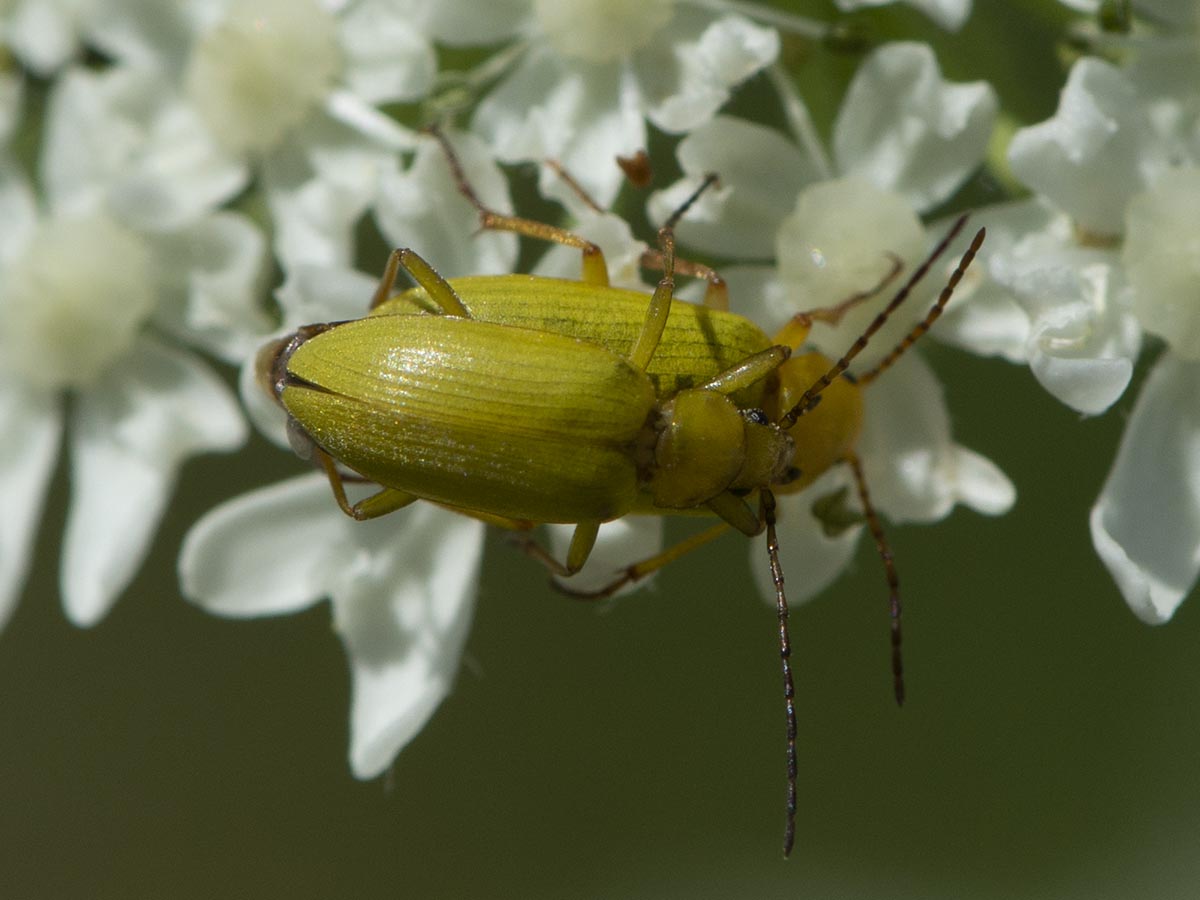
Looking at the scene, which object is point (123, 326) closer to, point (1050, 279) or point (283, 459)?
point (283, 459)

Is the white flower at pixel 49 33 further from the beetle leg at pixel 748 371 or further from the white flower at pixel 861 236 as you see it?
the beetle leg at pixel 748 371

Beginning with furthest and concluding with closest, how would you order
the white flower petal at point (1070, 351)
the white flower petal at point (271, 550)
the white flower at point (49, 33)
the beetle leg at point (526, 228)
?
1. the white flower at point (49, 33)
2. the white flower petal at point (271, 550)
3. the beetle leg at point (526, 228)
4. the white flower petal at point (1070, 351)

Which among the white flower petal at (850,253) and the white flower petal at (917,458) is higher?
the white flower petal at (850,253)

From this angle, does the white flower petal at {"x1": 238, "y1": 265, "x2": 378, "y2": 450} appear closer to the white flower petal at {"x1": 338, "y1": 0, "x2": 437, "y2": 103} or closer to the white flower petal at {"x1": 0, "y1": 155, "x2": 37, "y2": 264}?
the white flower petal at {"x1": 338, "y1": 0, "x2": 437, "y2": 103}

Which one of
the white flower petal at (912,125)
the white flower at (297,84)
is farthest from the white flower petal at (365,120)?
the white flower petal at (912,125)

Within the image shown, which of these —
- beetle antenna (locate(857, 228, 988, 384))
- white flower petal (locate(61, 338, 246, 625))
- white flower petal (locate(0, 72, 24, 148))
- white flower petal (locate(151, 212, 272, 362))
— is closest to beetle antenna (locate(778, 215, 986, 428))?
beetle antenna (locate(857, 228, 988, 384))

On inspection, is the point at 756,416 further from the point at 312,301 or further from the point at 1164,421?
the point at 312,301
